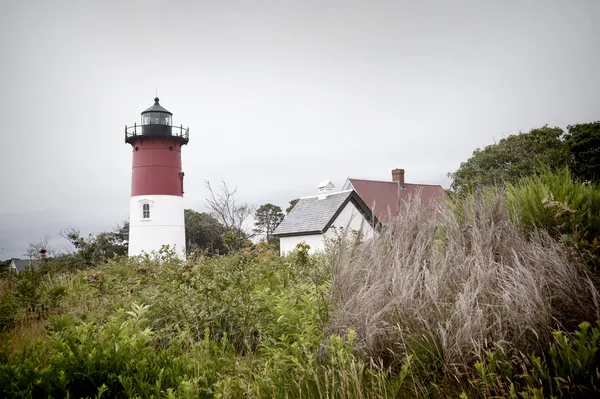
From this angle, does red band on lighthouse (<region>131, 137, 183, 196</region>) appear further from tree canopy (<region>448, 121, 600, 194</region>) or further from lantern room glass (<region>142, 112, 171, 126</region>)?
tree canopy (<region>448, 121, 600, 194</region>)

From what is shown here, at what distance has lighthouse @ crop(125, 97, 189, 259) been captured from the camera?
79.0 feet

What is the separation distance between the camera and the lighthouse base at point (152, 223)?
Answer: 945 inches

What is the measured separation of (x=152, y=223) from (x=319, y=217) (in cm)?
1017

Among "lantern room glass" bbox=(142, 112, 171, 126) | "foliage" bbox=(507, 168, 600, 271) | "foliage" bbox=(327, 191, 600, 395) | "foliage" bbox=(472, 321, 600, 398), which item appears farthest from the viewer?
"lantern room glass" bbox=(142, 112, 171, 126)

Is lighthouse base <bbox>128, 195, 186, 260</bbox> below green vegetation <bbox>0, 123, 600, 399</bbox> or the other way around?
the other way around

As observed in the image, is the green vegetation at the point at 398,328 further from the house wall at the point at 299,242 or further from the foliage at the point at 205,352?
the house wall at the point at 299,242

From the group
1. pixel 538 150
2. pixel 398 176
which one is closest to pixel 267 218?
pixel 398 176

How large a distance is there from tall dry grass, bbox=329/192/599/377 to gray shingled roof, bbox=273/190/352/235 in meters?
20.9

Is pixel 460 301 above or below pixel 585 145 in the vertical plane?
below

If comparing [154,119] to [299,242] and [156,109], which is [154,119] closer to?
[156,109]

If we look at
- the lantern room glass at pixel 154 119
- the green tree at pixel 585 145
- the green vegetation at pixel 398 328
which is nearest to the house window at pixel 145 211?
the lantern room glass at pixel 154 119

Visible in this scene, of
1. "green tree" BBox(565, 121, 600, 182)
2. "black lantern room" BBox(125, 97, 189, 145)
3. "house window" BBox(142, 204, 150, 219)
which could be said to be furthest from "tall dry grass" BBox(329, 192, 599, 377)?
"green tree" BBox(565, 121, 600, 182)

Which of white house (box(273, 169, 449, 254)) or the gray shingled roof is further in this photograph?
the gray shingled roof

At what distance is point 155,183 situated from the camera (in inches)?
961
